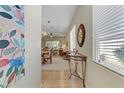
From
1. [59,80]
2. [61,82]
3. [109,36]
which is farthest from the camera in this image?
[59,80]

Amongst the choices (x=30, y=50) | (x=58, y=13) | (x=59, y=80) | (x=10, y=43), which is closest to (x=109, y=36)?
(x=30, y=50)

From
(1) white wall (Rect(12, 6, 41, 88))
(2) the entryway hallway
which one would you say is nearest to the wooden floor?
(2) the entryway hallway

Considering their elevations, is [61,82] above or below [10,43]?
below

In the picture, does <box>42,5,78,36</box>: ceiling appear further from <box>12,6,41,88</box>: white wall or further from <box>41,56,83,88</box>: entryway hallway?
<box>12,6,41,88</box>: white wall

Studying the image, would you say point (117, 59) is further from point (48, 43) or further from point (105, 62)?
point (48, 43)

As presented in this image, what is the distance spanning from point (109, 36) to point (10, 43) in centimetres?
159

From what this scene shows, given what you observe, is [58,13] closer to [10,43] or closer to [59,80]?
[59,80]

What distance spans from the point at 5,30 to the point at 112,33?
1.58m

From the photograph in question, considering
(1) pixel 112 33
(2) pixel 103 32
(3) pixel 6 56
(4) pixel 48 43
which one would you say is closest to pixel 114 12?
(1) pixel 112 33

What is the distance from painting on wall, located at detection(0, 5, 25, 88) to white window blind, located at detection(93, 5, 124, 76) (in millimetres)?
1303

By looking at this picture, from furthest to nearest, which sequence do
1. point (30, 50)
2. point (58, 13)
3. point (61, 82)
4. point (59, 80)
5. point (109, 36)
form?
1. point (58, 13)
2. point (59, 80)
3. point (61, 82)
4. point (30, 50)
5. point (109, 36)

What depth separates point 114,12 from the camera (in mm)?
2338

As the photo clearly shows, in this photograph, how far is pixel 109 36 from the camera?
2562mm

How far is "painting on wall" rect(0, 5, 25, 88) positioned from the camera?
1.53 meters
